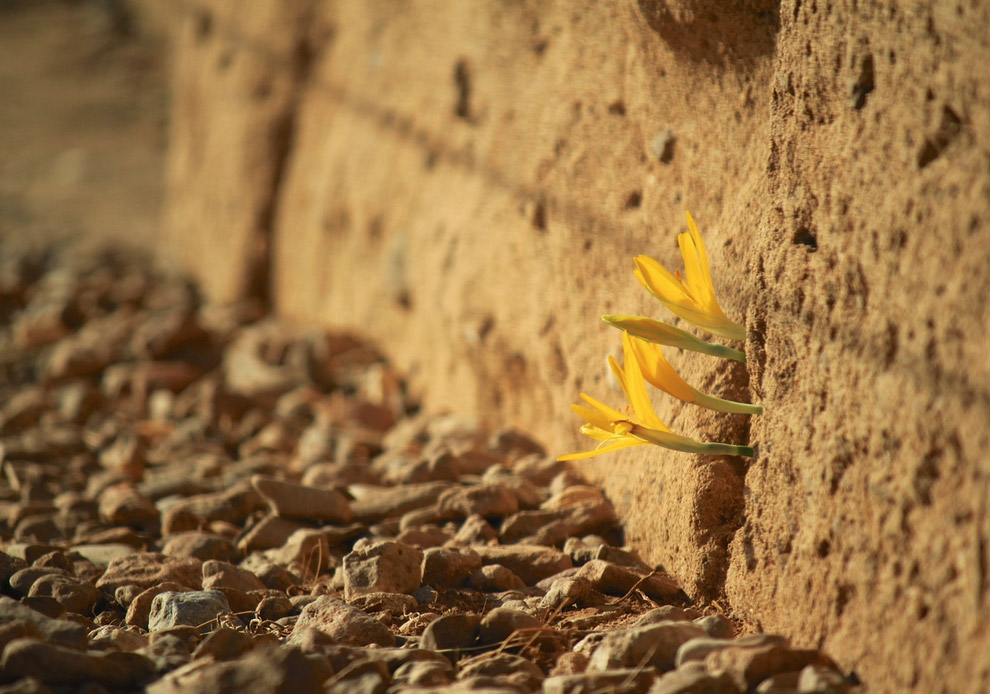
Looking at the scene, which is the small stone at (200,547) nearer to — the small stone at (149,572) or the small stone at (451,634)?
the small stone at (149,572)

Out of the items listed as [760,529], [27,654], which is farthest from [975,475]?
[27,654]

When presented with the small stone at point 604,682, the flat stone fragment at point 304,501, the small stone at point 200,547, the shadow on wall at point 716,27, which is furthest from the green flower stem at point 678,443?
the small stone at point 200,547

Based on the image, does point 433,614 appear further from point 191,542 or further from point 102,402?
point 102,402

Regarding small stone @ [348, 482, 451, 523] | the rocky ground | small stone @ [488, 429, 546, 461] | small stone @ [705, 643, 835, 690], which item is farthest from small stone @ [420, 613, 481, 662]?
small stone @ [488, 429, 546, 461]

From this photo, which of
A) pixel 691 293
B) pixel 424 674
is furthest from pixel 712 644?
pixel 691 293

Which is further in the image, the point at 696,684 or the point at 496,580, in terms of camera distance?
the point at 496,580

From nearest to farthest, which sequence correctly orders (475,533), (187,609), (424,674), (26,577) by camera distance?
(424,674)
(187,609)
(26,577)
(475,533)

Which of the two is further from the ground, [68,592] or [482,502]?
[482,502]

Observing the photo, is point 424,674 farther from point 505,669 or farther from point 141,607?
point 141,607
